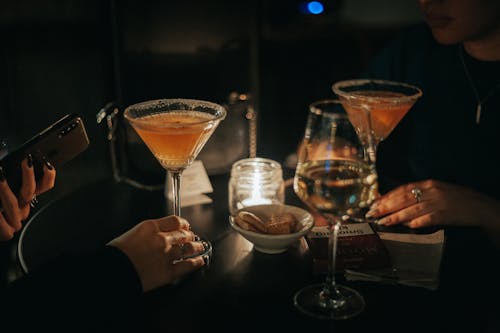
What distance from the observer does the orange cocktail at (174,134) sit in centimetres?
136

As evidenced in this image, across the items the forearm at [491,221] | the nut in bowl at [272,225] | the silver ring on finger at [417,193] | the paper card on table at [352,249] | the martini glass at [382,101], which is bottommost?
the forearm at [491,221]

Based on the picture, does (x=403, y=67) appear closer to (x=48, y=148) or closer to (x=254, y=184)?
(x=254, y=184)

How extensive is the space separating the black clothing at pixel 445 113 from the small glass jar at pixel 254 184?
0.69 meters

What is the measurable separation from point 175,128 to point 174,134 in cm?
2

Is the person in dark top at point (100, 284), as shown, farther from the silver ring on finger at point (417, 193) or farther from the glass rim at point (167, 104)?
the silver ring on finger at point (417, 193)

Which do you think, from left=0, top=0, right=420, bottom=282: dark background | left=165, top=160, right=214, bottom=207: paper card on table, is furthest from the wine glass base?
left=0, top=0, right=420, bottom=282: dark background

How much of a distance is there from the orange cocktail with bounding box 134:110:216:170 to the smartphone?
9.8 inches

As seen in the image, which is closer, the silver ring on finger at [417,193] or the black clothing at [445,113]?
the silver ring on finger at [417,193]

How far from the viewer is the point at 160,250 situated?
1278 mm

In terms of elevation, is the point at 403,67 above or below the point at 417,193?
above

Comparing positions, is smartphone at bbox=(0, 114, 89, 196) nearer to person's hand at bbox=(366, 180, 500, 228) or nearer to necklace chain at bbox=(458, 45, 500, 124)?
person's hand at bbox=(366, 180, 500, 228)

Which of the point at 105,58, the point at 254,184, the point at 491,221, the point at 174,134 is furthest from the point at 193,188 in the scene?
the point at 105,58

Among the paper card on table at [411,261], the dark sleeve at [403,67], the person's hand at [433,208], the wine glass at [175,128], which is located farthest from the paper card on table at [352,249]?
the dark sleeve at [403,67]

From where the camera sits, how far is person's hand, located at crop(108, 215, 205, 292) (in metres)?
1.23
